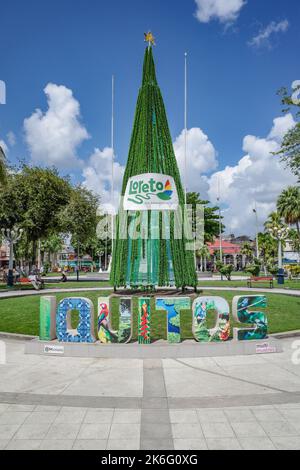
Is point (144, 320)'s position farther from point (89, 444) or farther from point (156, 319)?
point (89, 444)

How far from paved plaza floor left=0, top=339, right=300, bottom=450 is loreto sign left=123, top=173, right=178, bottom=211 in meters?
11.8

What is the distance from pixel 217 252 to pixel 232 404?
90.8 meters

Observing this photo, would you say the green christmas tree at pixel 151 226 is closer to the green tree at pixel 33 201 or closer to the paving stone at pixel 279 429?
the paving stone at pixel 279 429

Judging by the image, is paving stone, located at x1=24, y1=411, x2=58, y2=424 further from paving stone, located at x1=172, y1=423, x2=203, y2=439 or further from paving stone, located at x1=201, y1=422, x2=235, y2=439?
paving stone, located at x1=201, y1=422, x2=235, y2=439

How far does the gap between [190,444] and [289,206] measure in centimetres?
5351

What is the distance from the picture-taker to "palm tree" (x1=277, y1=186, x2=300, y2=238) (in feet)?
174

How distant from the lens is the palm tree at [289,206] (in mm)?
53031

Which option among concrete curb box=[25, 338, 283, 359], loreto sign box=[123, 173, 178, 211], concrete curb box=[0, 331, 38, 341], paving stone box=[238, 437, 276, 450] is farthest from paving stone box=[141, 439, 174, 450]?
loreto sign box=[123, 173, 178, 211]

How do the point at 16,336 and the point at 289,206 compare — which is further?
the point at 289,206

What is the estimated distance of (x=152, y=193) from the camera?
67.2ft

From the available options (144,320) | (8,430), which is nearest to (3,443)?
(8,430)

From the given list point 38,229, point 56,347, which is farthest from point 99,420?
point 38,229
